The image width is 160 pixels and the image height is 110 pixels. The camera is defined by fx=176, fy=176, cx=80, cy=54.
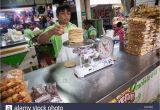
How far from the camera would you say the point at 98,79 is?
1.35 metres

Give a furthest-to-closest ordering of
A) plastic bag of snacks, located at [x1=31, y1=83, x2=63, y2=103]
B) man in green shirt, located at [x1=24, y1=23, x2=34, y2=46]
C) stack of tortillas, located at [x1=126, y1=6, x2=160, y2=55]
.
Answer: man in green shirt, located at [x1=24, y1=23, x2=34, y2=46] → stack of tortillas, located at [x1=126, y1=6, x2=160, y2=55] → plastic bag of snacks, located at [x1=31, y1=83, x2=63, y2=103]

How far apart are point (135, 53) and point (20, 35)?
8.58 ft

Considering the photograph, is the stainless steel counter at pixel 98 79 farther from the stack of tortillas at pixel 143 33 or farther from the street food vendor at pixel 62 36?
the street food vendor at pixel 62 36

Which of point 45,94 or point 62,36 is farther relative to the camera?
point 62,36

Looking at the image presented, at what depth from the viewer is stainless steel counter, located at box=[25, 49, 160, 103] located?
3.79ft

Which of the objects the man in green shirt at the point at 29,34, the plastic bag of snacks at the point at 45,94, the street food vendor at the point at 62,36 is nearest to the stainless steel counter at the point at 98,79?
the plastic bag of snacks at the point at 45,94

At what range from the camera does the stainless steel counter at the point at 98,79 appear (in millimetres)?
1154

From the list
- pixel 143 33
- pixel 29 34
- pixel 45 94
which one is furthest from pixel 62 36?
pixel 29 34

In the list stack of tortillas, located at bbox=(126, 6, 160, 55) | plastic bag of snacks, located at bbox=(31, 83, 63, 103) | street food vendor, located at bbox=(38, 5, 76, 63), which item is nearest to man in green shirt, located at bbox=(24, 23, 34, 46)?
street food vendor, located at bbox=(38, 5, 76, 63)

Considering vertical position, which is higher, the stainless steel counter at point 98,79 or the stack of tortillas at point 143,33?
the stack of tortillas at point 143,33

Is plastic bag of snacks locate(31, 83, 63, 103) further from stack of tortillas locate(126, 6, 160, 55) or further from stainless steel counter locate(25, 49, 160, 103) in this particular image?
stack of tortillas locate(126, 6, 160, 55)

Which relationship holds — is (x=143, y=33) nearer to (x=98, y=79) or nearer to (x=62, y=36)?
(x=98, y=79)

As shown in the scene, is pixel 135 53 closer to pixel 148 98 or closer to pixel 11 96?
pixel 148 98

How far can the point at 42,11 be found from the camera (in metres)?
4.11
